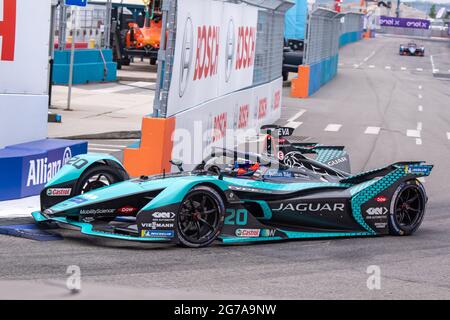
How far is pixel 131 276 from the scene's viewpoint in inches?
288

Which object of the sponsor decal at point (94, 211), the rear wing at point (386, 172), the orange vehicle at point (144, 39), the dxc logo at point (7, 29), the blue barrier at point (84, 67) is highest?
the orange vehicle at point (144, 39)

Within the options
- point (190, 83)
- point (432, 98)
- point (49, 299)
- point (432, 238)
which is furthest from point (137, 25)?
point (49, 299)

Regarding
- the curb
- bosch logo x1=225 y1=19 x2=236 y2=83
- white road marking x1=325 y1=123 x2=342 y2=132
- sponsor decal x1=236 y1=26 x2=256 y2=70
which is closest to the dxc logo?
bosch logo x1=225 y1=19 x2=236 y2=83

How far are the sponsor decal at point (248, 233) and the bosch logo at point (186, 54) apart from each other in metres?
4.40

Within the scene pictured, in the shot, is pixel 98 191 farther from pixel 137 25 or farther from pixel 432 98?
pixel 137 25

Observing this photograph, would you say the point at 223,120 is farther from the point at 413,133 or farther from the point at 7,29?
the point at 413,133

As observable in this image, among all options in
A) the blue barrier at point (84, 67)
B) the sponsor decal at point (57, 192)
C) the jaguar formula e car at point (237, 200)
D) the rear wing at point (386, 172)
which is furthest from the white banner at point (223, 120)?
the blue barrier at point (84, 67)

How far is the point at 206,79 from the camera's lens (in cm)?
1530

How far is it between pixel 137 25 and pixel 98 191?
34.5m

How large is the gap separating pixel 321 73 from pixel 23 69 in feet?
91.1

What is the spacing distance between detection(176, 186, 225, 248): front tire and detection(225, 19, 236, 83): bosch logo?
8.55 metres

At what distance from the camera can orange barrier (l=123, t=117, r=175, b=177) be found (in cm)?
1202

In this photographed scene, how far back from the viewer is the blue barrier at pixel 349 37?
83.0 m

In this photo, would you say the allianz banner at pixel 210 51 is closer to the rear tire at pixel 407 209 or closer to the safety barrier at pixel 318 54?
the rear tire at pixel 407 209
